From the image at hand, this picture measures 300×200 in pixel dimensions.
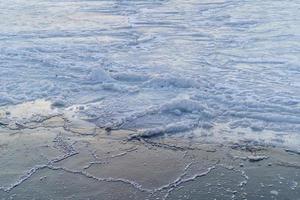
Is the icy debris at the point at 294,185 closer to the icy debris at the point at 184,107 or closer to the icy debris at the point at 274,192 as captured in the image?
the icy debris at the point at 274,192

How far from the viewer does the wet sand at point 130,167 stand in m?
5.62

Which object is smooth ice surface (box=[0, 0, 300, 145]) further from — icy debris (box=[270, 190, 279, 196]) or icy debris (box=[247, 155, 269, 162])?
icy debris (box=[270, 190, 279, 196])

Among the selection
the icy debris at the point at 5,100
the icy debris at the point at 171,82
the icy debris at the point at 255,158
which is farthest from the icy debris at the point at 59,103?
the icy debris at the point at 255,158

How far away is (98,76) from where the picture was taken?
9773 millimetres

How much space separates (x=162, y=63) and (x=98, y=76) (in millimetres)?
1681

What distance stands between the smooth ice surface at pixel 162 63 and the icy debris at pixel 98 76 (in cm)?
2

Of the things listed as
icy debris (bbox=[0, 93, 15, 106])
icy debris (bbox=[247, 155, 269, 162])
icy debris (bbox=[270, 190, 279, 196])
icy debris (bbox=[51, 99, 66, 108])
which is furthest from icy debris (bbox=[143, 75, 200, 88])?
icy debris (bbox=[270, 190, 279, 196])

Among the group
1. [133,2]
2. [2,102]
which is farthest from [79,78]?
[133,2]

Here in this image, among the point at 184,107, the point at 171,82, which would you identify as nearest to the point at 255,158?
the point at 184,107

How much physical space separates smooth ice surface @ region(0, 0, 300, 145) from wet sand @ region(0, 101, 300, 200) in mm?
602

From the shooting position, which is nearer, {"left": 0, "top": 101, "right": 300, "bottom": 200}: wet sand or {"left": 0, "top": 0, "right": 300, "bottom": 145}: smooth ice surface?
{"left": 0, "top": 101, "right": 300, "bottom": 200}: wet sand

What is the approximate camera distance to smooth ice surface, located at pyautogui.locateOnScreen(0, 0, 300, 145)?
26.1 ft

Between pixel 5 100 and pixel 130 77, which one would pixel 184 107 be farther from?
pixel 5 100

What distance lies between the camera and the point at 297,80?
9.35 metres
